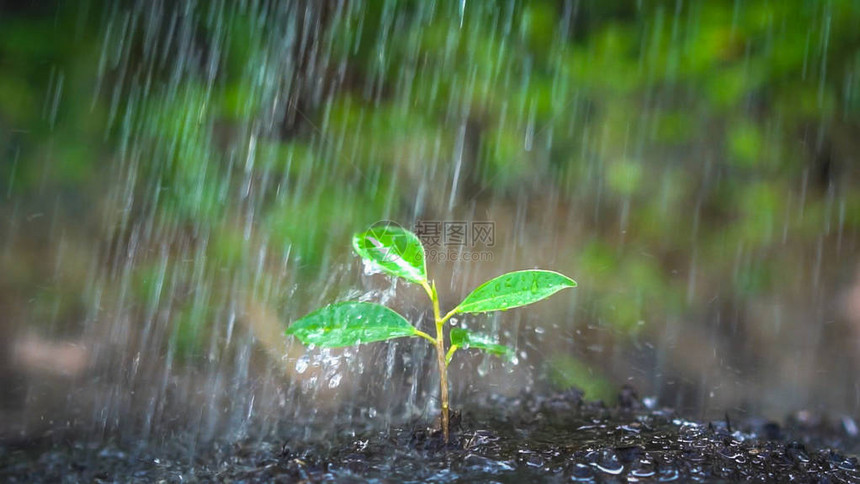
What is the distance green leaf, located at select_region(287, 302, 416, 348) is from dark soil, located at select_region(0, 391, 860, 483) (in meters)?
0.18

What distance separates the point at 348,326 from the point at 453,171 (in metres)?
1.12

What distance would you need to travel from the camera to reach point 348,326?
34.0 inches

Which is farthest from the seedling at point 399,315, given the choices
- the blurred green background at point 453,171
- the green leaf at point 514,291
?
the blurred green background at point 453,171

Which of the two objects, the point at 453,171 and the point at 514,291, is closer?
the point at 514,291

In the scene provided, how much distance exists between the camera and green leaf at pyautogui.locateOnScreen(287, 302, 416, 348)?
0.85 metres

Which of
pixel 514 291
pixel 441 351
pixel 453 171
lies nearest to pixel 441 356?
pixel 441 351

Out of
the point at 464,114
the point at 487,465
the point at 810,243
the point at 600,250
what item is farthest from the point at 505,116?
the point at 487,465

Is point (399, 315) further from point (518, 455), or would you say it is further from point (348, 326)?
point (518, 455)

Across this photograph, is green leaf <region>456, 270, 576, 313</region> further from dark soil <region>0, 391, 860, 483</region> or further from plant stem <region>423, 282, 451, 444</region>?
dark soil <region>0, 391, 860, 483</region>

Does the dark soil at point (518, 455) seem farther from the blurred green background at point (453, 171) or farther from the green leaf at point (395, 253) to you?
the blurred green background at point (453, 171)

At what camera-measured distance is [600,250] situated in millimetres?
1971

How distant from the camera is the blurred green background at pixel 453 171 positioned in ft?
5.74

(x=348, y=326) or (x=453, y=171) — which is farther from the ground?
(x=453, y=171)

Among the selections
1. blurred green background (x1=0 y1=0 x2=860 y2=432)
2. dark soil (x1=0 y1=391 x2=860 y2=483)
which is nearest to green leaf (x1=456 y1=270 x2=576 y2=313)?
dark soil (x1=0 y1=391 x2=860 y2=483)
